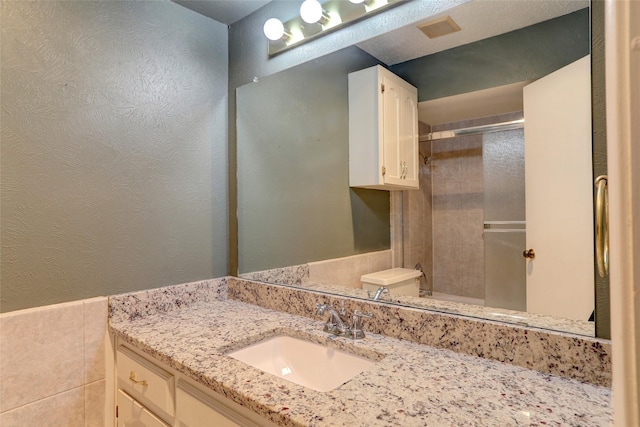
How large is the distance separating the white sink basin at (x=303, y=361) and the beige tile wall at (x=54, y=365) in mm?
564

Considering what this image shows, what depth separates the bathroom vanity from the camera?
67 cm

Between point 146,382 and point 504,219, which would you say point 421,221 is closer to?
point 504,219

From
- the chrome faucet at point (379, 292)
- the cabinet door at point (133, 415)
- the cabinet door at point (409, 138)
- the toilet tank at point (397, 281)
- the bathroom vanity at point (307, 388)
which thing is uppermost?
the cabinet door at point (409, 138)

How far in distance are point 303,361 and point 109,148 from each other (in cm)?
105

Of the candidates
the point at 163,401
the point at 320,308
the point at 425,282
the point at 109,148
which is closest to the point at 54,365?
the point at 163,401

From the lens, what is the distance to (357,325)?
3.77 feet

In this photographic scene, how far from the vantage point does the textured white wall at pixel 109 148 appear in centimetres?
109

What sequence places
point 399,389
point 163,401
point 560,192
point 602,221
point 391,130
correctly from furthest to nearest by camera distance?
point 391,130, point 163,401, point 560,192, point 399,389, point 602,221

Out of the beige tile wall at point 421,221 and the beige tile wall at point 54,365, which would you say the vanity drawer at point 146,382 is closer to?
the beige tile wall at point 54,365

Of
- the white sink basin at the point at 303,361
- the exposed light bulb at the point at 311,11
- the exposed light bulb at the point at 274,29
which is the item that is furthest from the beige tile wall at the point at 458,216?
the exposed light bulb at the point at 274,29

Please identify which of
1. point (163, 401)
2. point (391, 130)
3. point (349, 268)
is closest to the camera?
point (163, 401)

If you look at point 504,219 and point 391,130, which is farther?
point 391,130

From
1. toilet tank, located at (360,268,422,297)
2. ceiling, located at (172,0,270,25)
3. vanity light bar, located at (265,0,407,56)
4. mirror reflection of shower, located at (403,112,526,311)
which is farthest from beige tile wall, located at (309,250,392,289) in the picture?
ceiling, located at (172,0,270,25)

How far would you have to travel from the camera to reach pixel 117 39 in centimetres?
130
